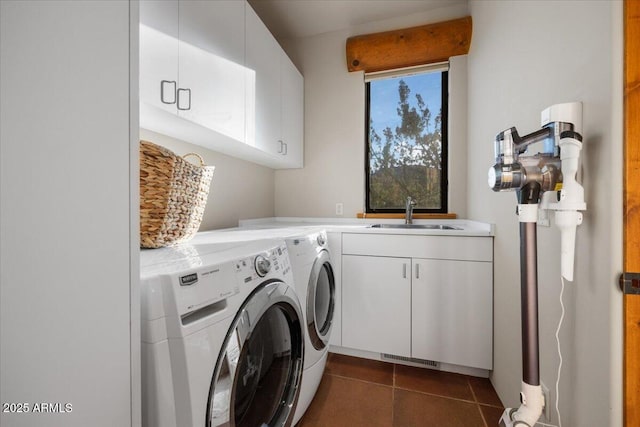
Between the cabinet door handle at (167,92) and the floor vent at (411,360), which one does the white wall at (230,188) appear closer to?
the cabinet door handle at (167,92)

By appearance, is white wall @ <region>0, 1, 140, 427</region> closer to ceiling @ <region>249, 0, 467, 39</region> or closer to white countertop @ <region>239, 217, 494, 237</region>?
white countertop @ <region>239, 217, 494, 237</region>

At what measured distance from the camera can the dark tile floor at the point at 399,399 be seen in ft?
4.31

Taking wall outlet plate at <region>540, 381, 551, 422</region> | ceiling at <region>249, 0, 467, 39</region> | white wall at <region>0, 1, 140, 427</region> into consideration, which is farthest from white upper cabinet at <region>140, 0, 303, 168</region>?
wall outlet plate at <region>540, 381, 551, 422</region>

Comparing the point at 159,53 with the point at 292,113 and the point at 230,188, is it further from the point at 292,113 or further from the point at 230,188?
the point at 292,113

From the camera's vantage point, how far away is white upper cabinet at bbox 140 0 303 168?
1.05 metres

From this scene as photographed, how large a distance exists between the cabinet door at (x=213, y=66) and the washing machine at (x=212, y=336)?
28.6 inches

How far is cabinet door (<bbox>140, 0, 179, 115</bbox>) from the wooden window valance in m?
1.64

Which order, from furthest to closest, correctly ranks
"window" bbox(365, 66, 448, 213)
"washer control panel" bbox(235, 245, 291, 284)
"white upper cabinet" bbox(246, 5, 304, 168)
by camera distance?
1. "window" bbox(365, 66, 448, 213)
2. "white upper cabinet" bbox(246, 5, 304, 168)
3. "washer control panel" bbox(235, 245, 291, 284)

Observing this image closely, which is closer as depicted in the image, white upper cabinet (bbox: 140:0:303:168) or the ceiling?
white upper cabinet (bbox: 140:0:303:168)

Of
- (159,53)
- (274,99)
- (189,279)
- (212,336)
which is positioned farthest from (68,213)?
(274,99)

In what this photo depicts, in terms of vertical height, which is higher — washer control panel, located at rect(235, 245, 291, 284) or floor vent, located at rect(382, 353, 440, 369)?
washer control panel, located at rect(235, 245, 291, 284)

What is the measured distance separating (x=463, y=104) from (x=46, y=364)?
264cm

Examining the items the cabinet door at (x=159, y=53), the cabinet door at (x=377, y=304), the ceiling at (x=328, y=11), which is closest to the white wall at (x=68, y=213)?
the cabinet door at (x=159, y=53)

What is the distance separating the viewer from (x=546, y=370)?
96 centimetres
